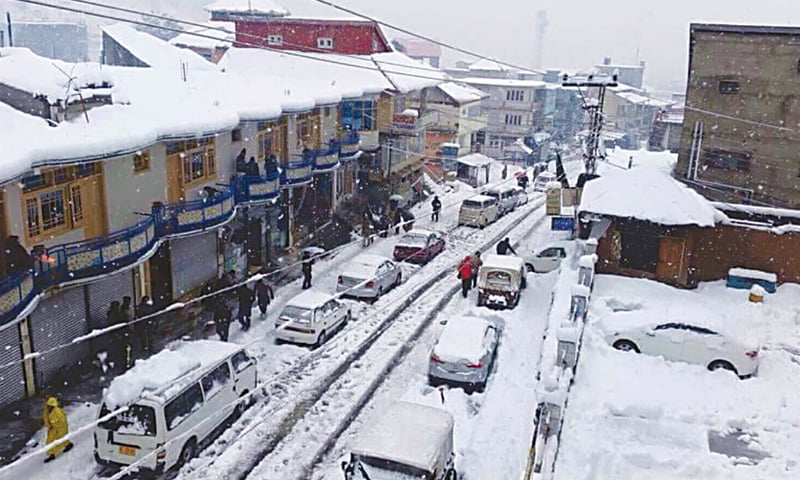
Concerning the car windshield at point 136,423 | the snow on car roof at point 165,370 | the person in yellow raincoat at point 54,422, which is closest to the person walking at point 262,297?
the snow on car roof at point 165,370

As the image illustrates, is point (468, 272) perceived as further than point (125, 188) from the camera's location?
Yes

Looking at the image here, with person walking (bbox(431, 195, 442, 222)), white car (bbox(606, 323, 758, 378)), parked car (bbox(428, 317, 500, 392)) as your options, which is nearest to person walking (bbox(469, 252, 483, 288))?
parked car (bbox(428, 317, 500, 392))

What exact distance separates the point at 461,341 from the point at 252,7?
66422mm

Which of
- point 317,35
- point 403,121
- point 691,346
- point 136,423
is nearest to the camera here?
point 136,423

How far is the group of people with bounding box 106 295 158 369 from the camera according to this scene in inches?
800

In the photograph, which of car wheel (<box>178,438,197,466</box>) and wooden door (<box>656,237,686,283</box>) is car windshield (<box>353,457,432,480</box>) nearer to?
car wheel (<box>178,438,197,466</box>)

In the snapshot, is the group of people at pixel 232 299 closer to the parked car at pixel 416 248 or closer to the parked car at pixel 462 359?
the parked car at pixel 462 359

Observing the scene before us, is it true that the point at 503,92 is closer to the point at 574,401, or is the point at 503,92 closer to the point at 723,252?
the point at 723,252

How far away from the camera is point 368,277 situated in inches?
1050

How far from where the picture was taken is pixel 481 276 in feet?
84.6

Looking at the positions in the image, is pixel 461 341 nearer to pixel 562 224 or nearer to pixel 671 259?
pixel 671 259

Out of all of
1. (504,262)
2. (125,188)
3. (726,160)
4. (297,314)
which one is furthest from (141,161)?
(726,160)

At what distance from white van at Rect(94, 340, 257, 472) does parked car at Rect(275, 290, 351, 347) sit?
195 inches

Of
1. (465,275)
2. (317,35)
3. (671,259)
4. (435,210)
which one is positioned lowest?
(435,210)
